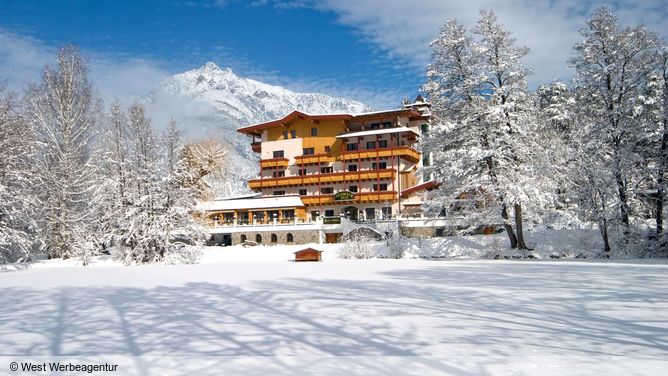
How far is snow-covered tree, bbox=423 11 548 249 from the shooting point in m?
29.3

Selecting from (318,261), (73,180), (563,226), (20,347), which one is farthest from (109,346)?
(563,226)

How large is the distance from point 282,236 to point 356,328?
4124cm

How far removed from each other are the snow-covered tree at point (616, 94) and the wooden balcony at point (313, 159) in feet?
113

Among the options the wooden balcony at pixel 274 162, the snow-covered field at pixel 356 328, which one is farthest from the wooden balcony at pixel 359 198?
the snow-covered field at pixel 356 328

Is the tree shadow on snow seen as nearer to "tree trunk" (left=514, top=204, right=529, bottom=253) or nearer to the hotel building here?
"tree trunk" (left=514, top=204, right=529, bottom=253)

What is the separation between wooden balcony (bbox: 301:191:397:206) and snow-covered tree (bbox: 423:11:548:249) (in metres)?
22.2

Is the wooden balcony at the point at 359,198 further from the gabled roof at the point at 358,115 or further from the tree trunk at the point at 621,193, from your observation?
the tree trunk at the point at 621,193

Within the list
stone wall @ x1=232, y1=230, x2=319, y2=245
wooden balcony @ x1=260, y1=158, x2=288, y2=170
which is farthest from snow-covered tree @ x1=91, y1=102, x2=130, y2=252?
wooden balcony @ x1=260, y1=158, x2=288, y2=170

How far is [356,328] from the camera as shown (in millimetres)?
8664

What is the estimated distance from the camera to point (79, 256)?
106 feet

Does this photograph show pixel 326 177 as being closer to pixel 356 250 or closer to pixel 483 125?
pixel 356 250

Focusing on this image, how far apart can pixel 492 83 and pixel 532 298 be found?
22413 millimetres

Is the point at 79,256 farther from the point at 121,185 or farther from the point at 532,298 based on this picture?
the point at 532,298

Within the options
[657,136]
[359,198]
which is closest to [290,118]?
[359,198]
